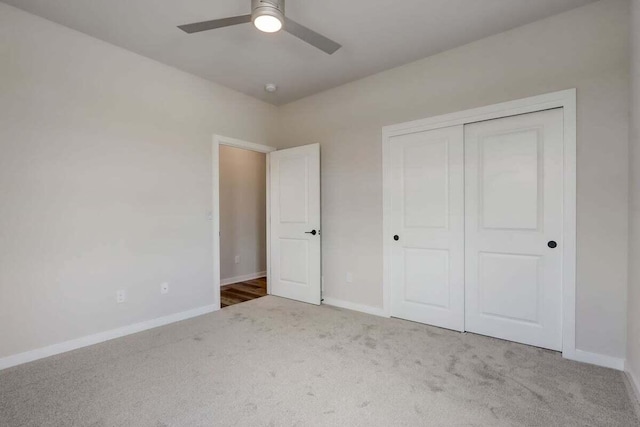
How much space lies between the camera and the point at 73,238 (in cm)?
255

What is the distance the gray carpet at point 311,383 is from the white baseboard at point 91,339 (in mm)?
95

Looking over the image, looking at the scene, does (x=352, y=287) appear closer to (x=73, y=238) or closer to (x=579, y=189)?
(x=579, y=189)

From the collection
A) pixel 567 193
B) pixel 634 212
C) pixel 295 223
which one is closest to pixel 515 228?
pixel 567 193

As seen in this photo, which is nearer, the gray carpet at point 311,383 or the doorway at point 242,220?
the gray carpet at point 311,383

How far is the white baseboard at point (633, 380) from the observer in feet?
5.95

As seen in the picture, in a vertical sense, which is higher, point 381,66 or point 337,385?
point 381,66

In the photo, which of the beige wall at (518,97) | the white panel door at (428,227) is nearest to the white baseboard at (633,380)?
the beige wall at (518,97)

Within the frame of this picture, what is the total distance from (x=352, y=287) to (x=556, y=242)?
2029 millimetres

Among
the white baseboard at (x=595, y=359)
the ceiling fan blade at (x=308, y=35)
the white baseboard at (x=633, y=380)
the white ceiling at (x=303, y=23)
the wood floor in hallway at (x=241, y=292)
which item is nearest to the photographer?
the white baseboard at (x=633, y=380)

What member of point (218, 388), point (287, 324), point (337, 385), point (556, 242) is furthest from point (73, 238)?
point (556, 242)

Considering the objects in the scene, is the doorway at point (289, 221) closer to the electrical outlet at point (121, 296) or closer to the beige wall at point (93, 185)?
the beige wall at point (93, 185)

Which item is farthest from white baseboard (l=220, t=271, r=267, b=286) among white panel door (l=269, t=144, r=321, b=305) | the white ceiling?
the white ceiling

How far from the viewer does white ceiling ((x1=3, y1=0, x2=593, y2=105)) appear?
2.27 metres

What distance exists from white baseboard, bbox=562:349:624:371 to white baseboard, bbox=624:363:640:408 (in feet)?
0.18
